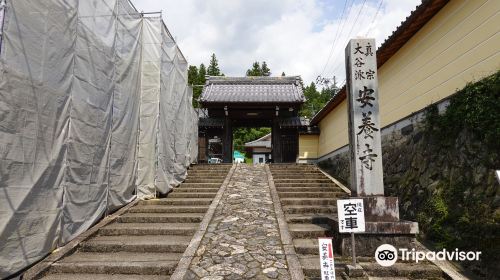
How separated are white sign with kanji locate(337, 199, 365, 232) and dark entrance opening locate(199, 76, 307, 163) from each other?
1159 centimetres

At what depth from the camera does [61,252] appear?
5.19m

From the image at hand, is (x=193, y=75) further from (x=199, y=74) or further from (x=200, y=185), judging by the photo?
(x=200, y=185)

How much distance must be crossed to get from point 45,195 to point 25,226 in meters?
0.57

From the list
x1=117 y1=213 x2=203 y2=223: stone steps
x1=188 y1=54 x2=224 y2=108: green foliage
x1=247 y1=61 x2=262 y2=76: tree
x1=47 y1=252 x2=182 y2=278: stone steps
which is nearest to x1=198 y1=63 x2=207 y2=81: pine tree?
x1=188 y1=54 x2=224 y2=108: green foliage

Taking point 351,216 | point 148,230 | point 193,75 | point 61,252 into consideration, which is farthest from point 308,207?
point 193,75

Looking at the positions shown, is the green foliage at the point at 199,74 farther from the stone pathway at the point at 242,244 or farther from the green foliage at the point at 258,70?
the stone pathway at the point at 242,244

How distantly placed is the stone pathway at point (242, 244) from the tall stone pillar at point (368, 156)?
4.86 feet

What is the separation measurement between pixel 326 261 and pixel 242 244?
2078 mm

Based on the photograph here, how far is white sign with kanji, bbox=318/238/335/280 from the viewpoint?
4.11m

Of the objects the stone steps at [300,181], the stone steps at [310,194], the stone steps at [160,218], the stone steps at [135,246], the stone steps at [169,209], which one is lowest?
the stone steps at [135,246]

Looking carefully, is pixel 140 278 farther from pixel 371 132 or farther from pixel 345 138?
pixel 345 138

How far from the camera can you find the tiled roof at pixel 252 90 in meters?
16.5

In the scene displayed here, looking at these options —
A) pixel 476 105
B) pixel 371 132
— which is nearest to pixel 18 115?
pixel 371 132

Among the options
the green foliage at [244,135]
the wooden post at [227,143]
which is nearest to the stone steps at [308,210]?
the wooden post at [227,143]
